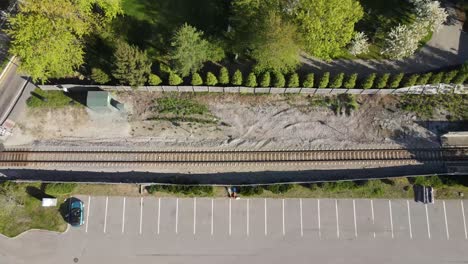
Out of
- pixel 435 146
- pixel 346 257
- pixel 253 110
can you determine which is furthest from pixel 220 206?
pixel 435 146

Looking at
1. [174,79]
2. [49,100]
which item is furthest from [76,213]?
[174,79]

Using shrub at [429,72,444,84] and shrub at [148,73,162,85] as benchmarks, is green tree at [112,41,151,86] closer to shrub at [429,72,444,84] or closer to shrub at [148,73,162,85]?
shrub at [148,73,162,85]

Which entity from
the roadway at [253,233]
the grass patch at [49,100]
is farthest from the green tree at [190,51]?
the roadway at [253,233]

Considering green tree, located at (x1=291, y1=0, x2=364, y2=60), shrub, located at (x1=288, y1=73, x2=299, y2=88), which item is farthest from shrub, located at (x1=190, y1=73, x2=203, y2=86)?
green tree, located at (x1=291, y1=0, x2=364, y2=60)

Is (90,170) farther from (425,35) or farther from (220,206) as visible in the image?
(425,35)

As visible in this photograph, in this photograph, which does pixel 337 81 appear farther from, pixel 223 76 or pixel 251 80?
pixel 223 76

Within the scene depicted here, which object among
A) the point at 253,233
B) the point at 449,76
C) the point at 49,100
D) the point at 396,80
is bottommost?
the point at 253,233
